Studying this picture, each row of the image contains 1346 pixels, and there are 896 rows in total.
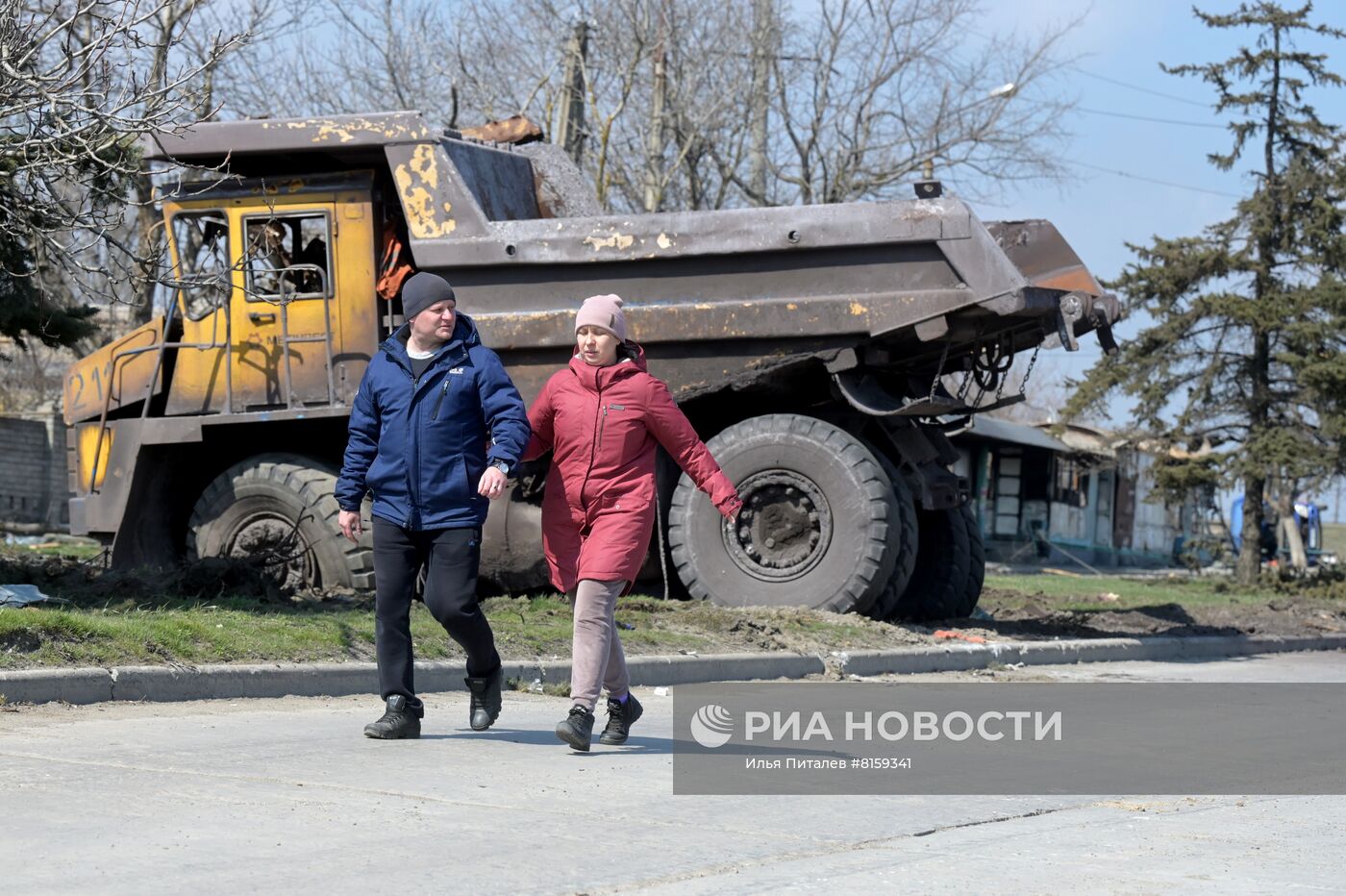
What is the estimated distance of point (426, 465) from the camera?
6.71m

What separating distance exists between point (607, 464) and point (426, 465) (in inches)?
27.2

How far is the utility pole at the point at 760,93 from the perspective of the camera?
27109mm

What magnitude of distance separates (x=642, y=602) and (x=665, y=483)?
1.07 metres

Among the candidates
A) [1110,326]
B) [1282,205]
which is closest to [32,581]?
[1110,326]

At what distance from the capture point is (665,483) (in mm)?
12812

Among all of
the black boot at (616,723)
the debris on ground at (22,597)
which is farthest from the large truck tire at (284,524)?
the black boot at (616,723)

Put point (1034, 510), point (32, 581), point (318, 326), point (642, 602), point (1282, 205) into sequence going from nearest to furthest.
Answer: point (32, 581)
point (642, 602)
point (318, 326)
point (1282, 205)
point (1034, 510)

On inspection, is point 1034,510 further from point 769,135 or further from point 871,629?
point 871,629

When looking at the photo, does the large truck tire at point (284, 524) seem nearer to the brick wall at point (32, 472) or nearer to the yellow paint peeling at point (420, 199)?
the yellow paint peeling at point (420, 199)

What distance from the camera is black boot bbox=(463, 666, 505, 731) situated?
7.15 m

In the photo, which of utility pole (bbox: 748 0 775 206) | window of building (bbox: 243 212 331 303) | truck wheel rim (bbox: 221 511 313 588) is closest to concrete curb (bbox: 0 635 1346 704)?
truck wheel rim (bbox: 221 511 313 588)

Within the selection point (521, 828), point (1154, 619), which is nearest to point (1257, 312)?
point (1154, 619)

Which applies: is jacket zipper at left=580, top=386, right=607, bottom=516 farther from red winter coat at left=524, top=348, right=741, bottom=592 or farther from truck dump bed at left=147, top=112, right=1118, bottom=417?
truck dump bed at left=147, top=112, right=1118, bottom=417

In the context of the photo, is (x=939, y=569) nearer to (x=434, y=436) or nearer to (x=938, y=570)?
(x=938, y=570)
